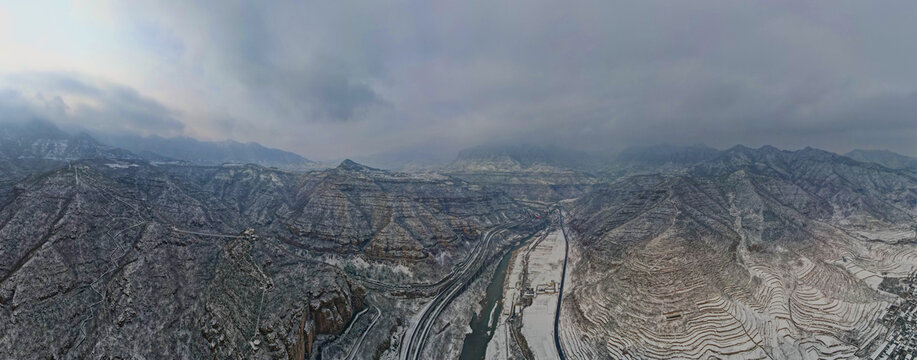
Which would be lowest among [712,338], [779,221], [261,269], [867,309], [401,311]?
[401,311]

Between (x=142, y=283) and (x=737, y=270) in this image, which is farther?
(x=737, y=270)

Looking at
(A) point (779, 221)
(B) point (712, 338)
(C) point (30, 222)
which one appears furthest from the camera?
(A) point (779, 221)

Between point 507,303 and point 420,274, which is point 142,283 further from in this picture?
point 507,303

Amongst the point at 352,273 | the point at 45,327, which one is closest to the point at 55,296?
the point at 45,327

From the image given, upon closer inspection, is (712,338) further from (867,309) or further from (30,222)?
(30,222)

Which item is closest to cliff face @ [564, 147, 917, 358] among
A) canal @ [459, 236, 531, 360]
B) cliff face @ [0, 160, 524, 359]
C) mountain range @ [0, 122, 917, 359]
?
mountain range @ [0, 122, 917, 359]

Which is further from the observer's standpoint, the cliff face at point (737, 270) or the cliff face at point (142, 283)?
the cliff face at point (737, 270)

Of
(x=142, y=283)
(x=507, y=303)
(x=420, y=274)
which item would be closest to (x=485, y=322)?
(x=507, y=303)

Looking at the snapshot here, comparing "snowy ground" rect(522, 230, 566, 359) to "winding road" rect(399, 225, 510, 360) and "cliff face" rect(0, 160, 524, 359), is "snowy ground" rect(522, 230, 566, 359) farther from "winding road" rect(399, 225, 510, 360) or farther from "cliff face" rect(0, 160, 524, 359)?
"cliff face" rect(0, 160, 524, 359)

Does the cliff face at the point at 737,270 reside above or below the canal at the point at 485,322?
above

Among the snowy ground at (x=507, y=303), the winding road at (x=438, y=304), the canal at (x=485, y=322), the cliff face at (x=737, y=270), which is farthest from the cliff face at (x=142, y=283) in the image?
the cliff face at (x=737, y=270)

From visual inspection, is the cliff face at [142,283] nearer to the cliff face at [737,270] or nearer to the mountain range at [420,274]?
the mountain range at [420,274]
